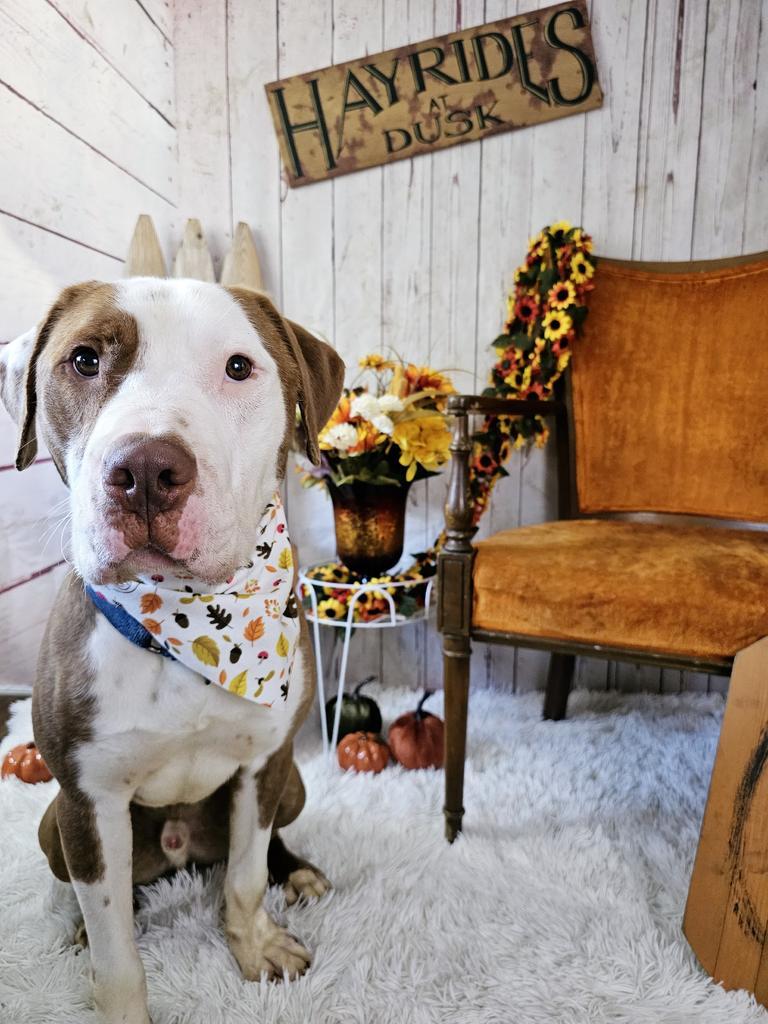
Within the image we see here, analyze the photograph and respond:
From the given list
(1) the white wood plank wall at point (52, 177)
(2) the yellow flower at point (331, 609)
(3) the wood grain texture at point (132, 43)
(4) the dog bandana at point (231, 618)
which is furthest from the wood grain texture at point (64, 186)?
(2) the yellow flower at point (331, 609)

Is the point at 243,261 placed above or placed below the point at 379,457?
above

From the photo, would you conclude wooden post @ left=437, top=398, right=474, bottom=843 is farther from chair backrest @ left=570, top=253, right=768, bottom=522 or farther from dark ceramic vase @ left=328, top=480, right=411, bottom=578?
chair backrest @ left=570, top=253, right=768, bottom=522

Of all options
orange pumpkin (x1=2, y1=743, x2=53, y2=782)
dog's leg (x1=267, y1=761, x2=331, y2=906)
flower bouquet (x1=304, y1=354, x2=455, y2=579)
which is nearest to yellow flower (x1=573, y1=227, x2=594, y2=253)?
flower bouquet (x1=304, y1=354, x2=455, y2=579)

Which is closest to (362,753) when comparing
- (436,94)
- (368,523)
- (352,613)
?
(352,613)

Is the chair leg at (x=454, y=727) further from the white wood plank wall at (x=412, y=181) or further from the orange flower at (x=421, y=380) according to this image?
the white wood plank wall at (x=412, y=181)

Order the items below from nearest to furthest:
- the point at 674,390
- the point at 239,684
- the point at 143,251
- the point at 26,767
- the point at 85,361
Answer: the point at 85,361 < the point at 239,684 < the point at 26,767 < the point at 674,390 < the point at 143,251

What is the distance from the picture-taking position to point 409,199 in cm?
220

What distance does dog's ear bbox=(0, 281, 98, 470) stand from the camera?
95cm

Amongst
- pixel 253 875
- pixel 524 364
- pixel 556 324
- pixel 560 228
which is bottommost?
pixel 253 875

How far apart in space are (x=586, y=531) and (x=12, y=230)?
138cm

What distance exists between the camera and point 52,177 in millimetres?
1651

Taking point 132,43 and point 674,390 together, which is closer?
point 674,390

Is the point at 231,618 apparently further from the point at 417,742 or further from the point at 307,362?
the point at 417,742

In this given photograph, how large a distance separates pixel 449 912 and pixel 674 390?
1.33m
